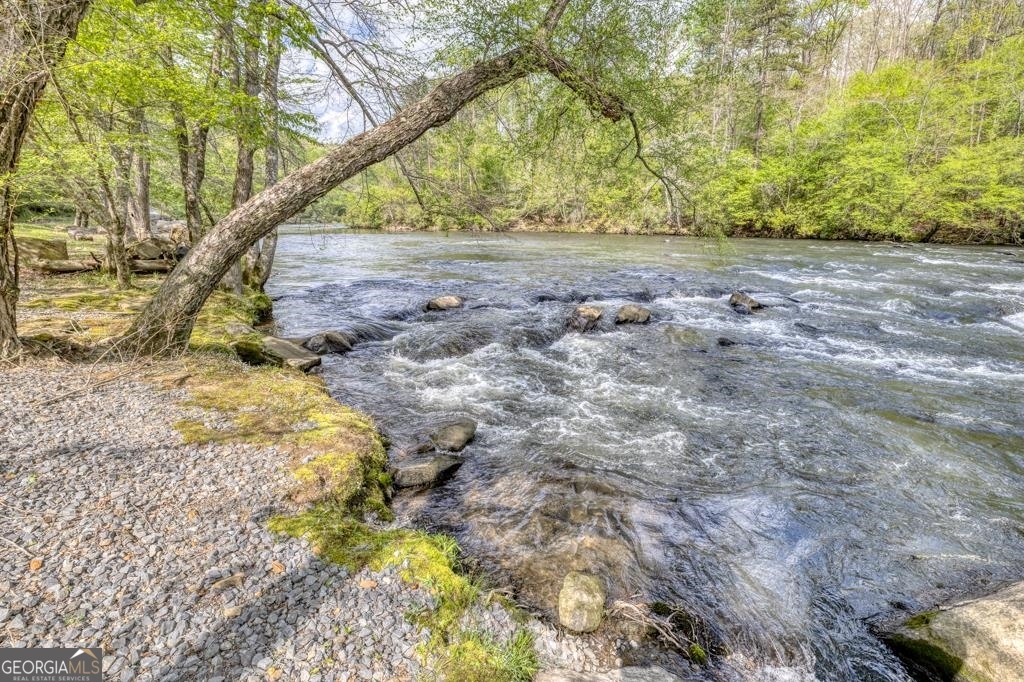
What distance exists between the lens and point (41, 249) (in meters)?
11.4

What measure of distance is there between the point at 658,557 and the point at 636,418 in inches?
116

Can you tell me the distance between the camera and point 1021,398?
730 centimetres

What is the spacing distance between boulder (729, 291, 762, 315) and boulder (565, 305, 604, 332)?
15.4 feet

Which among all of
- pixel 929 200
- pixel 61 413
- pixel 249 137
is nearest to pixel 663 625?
pixel 61 413

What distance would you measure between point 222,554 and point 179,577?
259mm

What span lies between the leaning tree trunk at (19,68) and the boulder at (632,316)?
1089 cm

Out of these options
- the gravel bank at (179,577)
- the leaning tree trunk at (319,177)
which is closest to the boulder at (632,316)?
the leaning tree trunk at (319,177)

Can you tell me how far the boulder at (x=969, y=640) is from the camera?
9.32 feet

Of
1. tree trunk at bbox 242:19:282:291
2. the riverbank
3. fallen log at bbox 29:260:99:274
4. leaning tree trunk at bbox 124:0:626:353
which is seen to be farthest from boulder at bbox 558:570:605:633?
fallen log at bbox 29:260:99:274

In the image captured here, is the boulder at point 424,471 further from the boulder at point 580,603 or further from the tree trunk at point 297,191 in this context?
the tree trunk at point 297,191

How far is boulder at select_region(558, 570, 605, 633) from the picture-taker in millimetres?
3139

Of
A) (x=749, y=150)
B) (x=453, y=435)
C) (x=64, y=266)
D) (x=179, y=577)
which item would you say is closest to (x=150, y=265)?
(x=64, y=266)

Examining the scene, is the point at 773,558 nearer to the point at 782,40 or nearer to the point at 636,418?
the point at 636,418

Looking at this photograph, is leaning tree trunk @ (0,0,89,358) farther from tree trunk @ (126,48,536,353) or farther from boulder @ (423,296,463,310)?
boulder @ (423,296,463,310)
